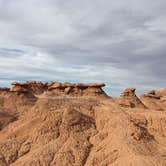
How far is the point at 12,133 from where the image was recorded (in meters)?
17.5

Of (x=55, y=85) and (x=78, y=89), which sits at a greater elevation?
(x=55, y=85)

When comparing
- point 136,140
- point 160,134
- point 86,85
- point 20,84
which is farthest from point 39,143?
point 86,85

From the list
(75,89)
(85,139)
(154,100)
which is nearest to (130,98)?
(75,89)

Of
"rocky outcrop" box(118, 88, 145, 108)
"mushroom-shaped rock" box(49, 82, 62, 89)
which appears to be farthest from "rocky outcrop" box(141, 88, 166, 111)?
"mushroom-shaped rock" box(49, 82, 62, 89)

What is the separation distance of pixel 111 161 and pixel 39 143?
3.90 metres

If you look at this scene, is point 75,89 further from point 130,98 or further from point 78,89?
point 130,98

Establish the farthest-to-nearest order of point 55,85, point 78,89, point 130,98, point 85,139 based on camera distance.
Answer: point 55,85 → point 78,89 → point 130,98 → point 85,139

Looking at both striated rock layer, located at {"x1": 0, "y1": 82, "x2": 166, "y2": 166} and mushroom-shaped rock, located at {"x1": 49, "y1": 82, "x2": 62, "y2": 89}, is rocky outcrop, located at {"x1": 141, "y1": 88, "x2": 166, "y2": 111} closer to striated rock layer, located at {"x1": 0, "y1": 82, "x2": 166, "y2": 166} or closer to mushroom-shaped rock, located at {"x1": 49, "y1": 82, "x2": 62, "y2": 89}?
mushroom-shaped rock, located at {"x1": 49, "y1": 82, "x2": 62, "y2": 89}

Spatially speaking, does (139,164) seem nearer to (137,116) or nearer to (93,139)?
(93,139)

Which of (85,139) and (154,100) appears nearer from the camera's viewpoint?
(85,139)

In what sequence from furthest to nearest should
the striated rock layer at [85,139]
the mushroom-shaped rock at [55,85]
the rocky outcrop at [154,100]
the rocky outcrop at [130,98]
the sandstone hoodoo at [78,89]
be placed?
1. the mushroom-shaped rock at [55,85]
2. the rocky outcrop at [154,100]
3. the sandstone hoodoo at [78,89]
4. the rocky outcrop at [130,98]
5. the striated rock layer at [85,139]

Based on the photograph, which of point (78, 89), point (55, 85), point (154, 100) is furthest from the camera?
point (154, 100)

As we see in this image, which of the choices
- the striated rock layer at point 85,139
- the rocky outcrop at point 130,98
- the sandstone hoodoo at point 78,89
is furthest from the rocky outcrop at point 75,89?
the striated rock layer at point 85,139

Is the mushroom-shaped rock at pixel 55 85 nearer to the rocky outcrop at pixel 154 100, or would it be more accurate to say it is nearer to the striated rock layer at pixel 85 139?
the rocky outcrop at pixel 154 100
